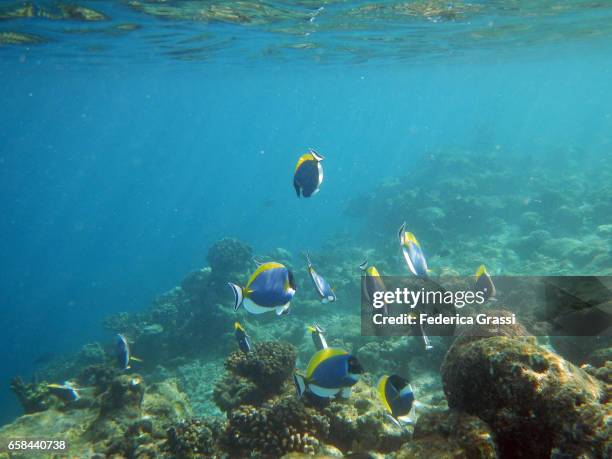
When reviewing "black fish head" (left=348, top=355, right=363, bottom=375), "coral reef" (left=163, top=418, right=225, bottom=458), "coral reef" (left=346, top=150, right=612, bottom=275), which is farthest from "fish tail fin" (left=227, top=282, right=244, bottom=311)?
"coral reef" (left=346, top=150, right=612, bottom=275)

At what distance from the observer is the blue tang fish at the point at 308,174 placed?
3627 millimetres

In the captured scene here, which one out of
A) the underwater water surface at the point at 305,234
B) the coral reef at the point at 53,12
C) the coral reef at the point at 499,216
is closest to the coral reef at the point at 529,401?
the underwater water surface at the point at 305,234

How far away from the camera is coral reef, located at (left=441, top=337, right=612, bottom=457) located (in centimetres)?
294

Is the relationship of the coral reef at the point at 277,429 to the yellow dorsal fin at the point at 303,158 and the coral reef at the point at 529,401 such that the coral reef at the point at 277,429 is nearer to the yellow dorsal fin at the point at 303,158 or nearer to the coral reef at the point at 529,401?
the coral reef at the point at 529,401

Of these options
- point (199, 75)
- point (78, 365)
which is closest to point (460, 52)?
point (199, 75)

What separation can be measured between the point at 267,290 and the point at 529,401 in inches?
98.9

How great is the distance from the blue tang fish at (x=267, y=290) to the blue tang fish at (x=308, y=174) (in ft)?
3.25

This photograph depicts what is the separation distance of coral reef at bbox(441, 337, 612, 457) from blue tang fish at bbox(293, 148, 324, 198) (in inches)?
90.9

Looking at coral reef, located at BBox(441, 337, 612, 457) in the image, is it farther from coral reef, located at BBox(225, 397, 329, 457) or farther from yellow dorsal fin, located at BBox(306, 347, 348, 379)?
coral reef, located at BBox(225, 397, 329, 457)

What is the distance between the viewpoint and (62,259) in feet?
239

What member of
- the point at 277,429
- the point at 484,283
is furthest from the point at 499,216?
the point at 277,429

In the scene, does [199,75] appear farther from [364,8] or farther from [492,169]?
[492,169]

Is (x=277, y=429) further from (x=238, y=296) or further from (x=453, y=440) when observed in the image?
(x=238, y=296)

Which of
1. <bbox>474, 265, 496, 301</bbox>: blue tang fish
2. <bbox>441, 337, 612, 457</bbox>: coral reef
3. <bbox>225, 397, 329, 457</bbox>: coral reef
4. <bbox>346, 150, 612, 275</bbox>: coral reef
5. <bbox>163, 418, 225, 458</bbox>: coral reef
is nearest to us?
<bbox>441, 337, 612, 457</bbox>: coral reef
